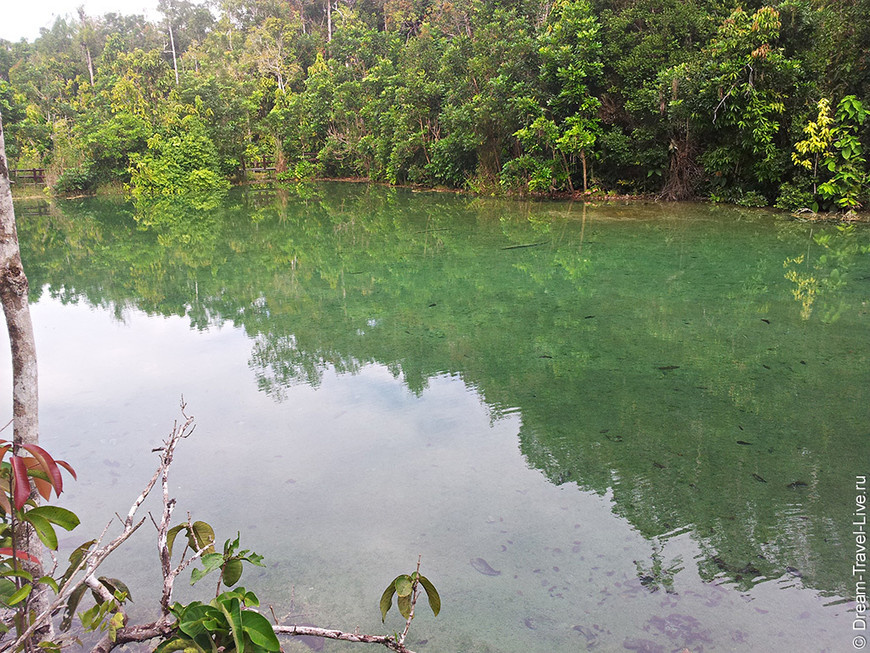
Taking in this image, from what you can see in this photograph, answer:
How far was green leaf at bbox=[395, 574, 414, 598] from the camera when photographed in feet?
4.53

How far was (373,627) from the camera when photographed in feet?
6.39

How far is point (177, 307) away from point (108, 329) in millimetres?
681

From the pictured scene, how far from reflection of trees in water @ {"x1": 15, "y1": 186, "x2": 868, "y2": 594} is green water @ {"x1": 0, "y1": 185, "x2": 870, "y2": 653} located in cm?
2

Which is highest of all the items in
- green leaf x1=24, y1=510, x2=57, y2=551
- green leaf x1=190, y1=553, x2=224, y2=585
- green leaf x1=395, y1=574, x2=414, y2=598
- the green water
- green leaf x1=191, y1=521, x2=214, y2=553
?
green leaf x1=24, y1=510, x2=57, y2=551

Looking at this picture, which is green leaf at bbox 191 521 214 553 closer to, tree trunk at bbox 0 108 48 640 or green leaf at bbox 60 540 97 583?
green leaf at bbox 60 540 97 583

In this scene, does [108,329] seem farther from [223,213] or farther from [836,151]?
[836,151]

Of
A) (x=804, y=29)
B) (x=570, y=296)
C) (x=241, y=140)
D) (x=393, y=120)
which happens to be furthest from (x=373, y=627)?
(x=241, y=140)

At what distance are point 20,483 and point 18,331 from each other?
0.41m

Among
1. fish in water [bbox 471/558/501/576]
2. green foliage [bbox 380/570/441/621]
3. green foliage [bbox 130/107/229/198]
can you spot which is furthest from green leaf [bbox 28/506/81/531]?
green foliage [bbox 130/107/229/198]

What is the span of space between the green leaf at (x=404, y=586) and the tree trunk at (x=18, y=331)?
80 cm

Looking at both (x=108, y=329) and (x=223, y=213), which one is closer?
(x=108, y=329)

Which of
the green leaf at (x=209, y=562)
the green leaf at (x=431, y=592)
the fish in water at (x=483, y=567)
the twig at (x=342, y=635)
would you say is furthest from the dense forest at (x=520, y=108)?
the green leaf at (x=209, y=562)

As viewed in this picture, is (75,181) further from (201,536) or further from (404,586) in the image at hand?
(404,586)

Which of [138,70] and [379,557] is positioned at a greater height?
[138,70]
